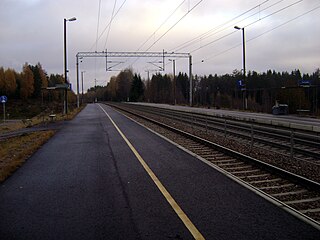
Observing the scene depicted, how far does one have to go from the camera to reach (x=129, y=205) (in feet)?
20.1

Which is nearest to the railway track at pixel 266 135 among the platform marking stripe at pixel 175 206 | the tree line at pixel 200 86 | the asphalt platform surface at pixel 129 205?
the asphalt platform surface at pixel 129 205

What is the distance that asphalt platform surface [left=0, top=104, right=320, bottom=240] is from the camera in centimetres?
488

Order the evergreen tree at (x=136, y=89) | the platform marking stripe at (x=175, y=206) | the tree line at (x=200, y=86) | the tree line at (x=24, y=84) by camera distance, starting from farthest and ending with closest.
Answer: the tree line at (x=24, y=84)
the evergreen tree at (x=136, y=89)
the tree line at (x=200, y=86)
the platform marking stripe at (x=175, y=206)

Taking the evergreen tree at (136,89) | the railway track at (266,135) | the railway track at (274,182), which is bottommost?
the railway track at (274,182)

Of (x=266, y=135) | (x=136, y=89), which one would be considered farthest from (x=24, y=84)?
(x=266, y=135)

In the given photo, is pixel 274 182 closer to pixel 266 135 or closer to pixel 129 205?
pixel 129 205

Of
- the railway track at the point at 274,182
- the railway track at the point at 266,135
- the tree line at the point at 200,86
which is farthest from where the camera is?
the tree line at the point at 200,86

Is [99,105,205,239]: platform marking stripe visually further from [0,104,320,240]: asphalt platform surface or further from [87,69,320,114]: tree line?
[87,69,320,114]: tree line

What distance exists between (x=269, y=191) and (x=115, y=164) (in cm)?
452

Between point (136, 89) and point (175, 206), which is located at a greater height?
point (136, 89)

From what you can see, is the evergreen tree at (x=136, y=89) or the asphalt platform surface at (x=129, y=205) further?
the evergreen tree at (x=136, y=89)

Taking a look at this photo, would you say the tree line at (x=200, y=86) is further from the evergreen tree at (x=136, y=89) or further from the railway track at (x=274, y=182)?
the railway track at (x=274, y=182)

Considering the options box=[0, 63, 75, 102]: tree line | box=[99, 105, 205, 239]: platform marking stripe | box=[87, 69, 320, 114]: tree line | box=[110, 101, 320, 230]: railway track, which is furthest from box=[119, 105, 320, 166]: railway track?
box=[0, 63, 75, 102]: tree line

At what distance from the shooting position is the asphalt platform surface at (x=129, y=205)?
16.0 ft
